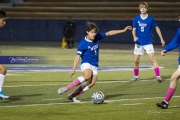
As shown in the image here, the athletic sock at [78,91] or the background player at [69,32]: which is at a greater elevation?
the athletic sock at [78,91]

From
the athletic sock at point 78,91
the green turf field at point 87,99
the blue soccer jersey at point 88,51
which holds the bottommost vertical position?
the green turf field at point 87,99

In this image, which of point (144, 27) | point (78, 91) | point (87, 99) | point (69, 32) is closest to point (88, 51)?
point (78, 91)

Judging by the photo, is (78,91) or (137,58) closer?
(78,91)

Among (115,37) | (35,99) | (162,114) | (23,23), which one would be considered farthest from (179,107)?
(23,23)

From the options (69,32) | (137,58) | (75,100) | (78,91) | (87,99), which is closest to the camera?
(75,100)

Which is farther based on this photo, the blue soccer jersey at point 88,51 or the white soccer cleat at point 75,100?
the blue soccer jersey at point 88,51

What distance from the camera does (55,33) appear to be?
45.2 m

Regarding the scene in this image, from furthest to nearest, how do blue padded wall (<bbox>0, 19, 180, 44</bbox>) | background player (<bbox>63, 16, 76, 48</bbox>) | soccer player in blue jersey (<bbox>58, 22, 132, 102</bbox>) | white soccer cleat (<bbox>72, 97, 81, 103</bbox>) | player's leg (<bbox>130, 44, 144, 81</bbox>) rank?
blue padded wall (<bbox>0, 19, 180, 44</bbox>) → background player (<bbox>63, 16, 76, 48</bbox>) → player's leg (<bbox>130, 44, 144, 81</bbox>) → soccer player in blue jersey (<bbox>58, 22, 132, 102</bbox>) → white soccer cleat (<bbox>72, 97, 81, 103</bbox>)

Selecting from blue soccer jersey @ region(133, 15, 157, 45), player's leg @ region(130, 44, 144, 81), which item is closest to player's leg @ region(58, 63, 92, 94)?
player's leg @ region(130, 44, 144, 81)

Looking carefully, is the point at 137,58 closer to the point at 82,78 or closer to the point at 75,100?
the point at 82,78

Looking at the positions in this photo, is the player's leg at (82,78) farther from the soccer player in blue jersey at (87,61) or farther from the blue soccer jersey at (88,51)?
the blue soccer jersey at (88,51)

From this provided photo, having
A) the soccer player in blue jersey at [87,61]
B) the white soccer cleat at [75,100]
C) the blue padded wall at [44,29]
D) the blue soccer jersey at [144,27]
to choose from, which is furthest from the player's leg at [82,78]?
the blue padded wall at [44,29]

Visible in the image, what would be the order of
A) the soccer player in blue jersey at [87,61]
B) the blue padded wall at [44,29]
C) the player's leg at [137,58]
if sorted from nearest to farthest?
1. the soccer player in blue jersey at [87,61]
2. the player's leg at [137,58]
3. the blue padded wall at [44,29]

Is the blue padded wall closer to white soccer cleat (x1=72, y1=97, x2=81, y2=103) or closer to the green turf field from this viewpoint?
the green turf field
